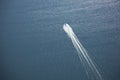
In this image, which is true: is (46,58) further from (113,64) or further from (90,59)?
(113,64)

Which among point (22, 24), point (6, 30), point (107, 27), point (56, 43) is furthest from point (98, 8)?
point (6, 30)

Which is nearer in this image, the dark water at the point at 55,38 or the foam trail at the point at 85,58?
the foam trail at the point at 85,58

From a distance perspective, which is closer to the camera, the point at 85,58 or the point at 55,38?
the point at 85,58

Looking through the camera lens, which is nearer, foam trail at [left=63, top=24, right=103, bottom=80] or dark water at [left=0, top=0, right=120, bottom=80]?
foam trail at [left=63, top=24, right=103, bottom=80]

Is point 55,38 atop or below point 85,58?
atop
